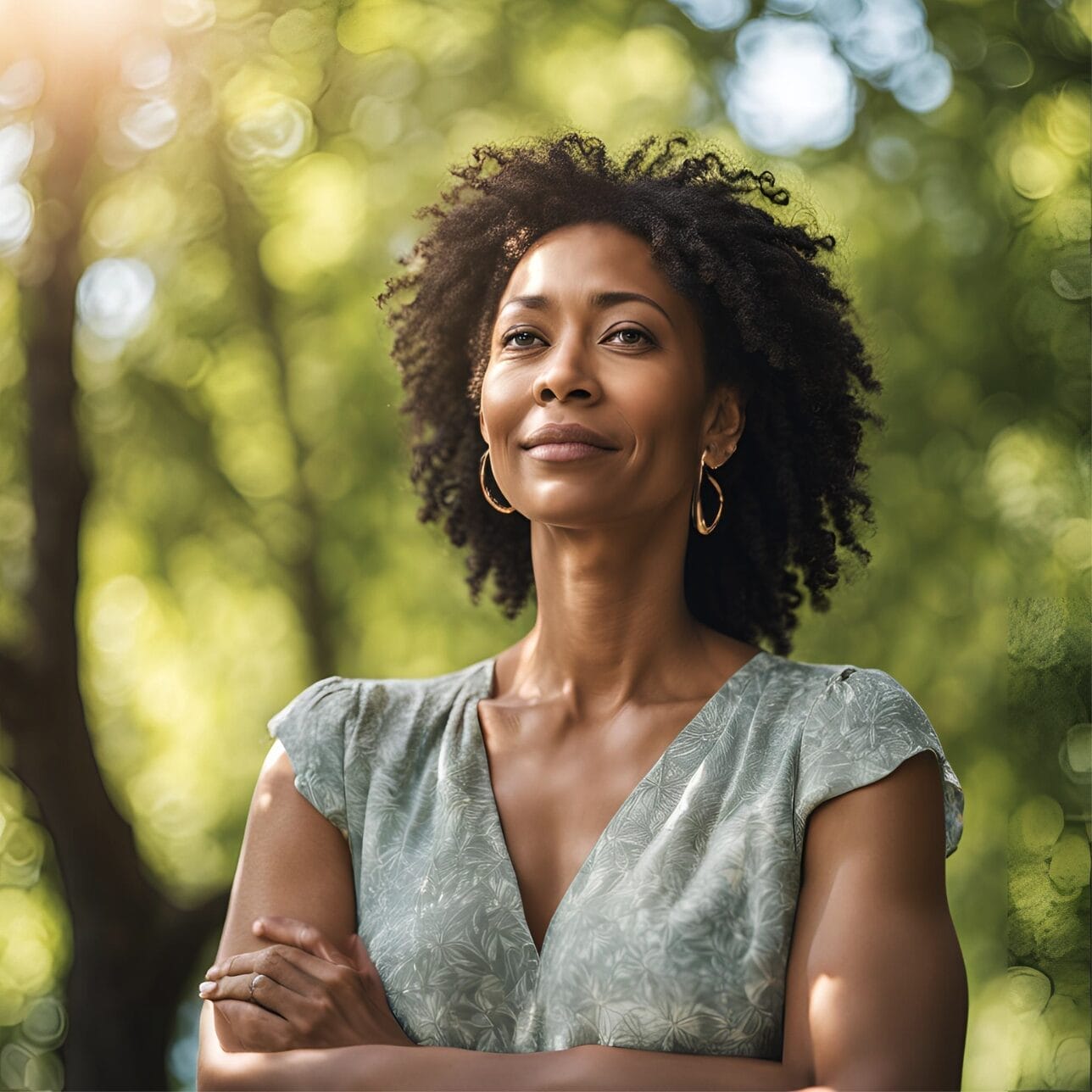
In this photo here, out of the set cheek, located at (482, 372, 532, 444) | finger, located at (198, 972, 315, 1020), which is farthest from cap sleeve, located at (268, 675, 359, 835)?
cheek, located at (482, 372, 532, 444)

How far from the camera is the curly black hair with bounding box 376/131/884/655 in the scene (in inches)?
102

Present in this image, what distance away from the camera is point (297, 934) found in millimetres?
2285

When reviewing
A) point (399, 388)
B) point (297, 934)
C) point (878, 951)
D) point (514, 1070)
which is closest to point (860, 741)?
point (878, 951)

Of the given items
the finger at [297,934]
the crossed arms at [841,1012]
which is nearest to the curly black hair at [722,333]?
the crossed arms at [841,1012]

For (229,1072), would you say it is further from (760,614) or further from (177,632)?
(177,632)

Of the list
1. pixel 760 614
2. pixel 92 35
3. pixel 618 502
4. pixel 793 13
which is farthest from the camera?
pixel 793 13

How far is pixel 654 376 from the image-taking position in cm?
242

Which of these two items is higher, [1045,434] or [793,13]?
[793,13]

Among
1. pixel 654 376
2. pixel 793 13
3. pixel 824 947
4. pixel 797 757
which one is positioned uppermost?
pixel 793 13

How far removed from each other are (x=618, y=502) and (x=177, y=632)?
4380 millimetres

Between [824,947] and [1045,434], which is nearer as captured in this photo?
[824,947]

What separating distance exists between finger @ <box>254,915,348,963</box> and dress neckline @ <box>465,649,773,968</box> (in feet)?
1.01

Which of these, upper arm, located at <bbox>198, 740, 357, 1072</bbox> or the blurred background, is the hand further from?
the blurred background

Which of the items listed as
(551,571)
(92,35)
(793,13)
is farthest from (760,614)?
(793,13)
